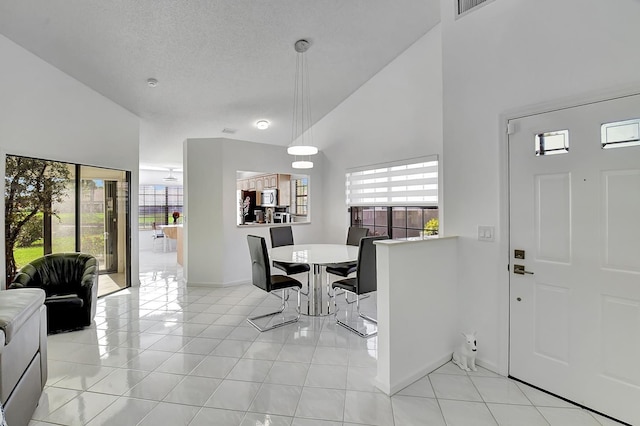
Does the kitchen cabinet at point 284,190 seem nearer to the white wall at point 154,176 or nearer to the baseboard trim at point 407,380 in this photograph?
the baseboard trim at point 407,380

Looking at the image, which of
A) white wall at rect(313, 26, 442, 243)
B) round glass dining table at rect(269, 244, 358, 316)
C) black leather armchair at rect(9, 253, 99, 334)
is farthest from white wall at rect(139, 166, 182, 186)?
round glass dining table at rect(269, 244, 358, 316)

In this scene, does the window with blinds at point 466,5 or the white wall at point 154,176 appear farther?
the white wall at point 154,176

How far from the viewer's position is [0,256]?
2979mm

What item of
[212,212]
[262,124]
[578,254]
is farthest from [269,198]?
[578,254]

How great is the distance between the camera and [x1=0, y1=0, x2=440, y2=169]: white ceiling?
9.59ft

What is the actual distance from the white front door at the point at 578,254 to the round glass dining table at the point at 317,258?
1679 mm

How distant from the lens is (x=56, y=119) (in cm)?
356

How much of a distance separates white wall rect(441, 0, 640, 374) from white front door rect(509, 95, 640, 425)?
4.4 inches

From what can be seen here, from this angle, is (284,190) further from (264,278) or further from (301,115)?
(264,278)

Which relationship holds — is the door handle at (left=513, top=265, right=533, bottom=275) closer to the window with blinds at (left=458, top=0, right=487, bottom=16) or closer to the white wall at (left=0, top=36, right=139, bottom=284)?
the window with blinds at (left=458, top=0, right=487, bottom=16)

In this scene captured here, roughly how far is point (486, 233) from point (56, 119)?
481cm

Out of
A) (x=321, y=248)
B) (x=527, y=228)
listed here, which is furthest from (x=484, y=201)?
(x=321, y=248)

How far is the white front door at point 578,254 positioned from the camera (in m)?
1.79

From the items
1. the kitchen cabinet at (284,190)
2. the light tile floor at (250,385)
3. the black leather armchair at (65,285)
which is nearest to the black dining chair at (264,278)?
the light tile floor at (250,385)
